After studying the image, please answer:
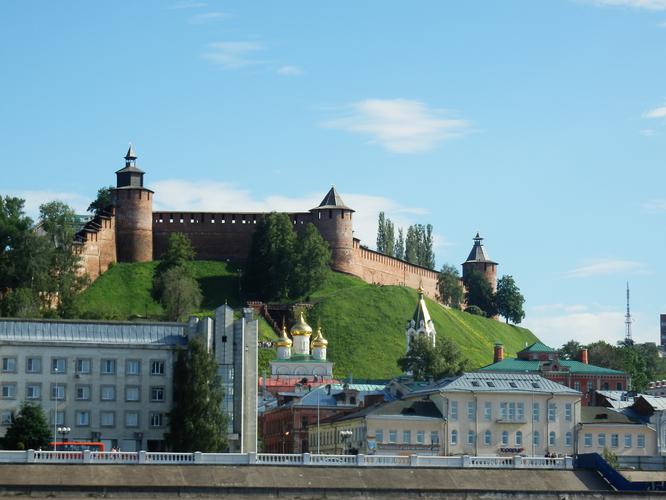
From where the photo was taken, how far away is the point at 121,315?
16812cm

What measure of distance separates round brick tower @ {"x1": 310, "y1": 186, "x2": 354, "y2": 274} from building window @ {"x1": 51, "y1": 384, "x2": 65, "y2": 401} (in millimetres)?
92100

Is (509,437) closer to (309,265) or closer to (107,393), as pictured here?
(107,393)

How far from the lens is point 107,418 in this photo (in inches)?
4050

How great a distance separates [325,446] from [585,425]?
63.7ft

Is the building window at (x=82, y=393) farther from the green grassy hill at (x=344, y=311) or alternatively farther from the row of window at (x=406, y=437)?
the green grassy hill at (x=344, y=311)

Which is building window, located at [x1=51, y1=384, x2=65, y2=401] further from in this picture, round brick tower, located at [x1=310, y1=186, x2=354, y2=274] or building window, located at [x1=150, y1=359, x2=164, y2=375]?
round brick tower, located at [x1=310, y1=186, x2=354, y2=274]

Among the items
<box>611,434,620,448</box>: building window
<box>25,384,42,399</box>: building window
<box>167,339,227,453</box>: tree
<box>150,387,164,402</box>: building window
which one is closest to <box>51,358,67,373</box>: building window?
<box>25,384,42,399</box>: building window

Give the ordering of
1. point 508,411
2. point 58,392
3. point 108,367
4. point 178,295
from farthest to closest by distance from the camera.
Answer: point 178,295
point 508,411
point 108,367
point 58,392

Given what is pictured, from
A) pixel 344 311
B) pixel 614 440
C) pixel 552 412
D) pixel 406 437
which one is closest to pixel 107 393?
pixel 406 437

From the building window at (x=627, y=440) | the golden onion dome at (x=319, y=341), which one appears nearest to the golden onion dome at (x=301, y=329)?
the golden onion dome at (x=319, y=341)

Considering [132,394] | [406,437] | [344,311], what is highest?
[344,311]

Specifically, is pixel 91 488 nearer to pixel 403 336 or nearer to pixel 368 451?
pixel 368 451

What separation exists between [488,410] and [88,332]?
83.0ft

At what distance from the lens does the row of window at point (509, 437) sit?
111 m
